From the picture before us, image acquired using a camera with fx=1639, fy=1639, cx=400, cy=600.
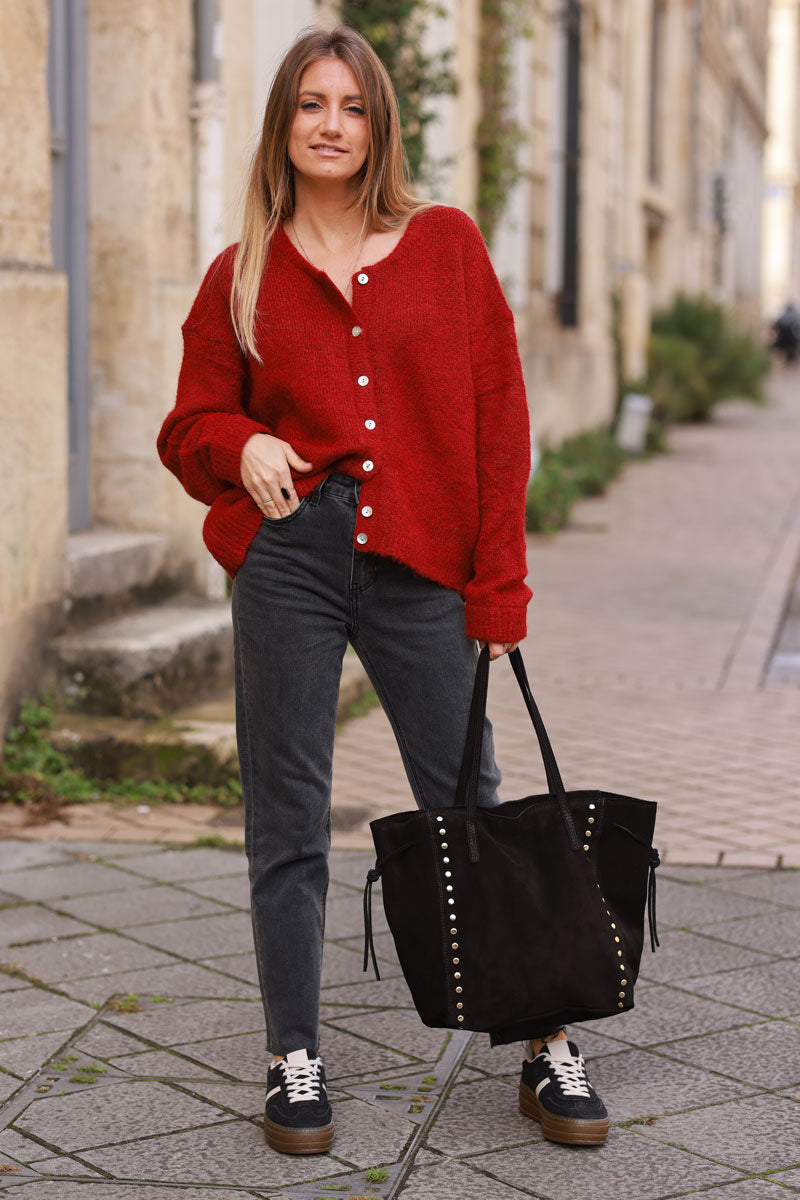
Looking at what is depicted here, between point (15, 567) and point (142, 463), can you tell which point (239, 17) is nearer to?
point (142, 463)

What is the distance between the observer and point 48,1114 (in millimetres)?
3039

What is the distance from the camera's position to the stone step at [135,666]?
218 inches

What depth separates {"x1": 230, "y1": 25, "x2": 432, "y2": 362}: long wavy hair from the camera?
285 cm

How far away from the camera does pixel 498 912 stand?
2.80 meters

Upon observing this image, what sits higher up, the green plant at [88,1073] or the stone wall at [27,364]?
the stone wall at [27,364]

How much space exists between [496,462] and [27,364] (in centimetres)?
289

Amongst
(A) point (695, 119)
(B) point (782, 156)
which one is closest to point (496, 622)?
(A) point (695, 119)

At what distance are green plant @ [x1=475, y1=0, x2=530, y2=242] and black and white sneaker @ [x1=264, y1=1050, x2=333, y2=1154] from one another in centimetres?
973

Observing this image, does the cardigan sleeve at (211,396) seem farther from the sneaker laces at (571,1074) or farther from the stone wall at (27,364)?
the stone wall at (27,364)

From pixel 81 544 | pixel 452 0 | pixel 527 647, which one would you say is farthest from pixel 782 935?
pixel 452 0

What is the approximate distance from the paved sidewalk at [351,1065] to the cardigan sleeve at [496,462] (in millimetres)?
928

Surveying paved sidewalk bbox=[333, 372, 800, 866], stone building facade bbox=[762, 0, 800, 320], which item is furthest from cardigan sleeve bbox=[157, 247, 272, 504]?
stone building facade bbox=[762, 0, 800, 320]

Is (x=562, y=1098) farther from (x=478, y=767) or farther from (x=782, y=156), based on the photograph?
(x=782, y=156)

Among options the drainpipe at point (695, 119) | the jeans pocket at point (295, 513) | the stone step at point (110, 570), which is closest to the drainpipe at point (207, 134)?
the stone step at point (110, 570)
